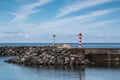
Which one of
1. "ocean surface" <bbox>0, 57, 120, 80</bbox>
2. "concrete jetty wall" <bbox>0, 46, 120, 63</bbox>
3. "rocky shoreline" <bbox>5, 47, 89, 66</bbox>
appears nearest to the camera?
"ocean surface" <bbox>0, 57, 120, 80</bbox>

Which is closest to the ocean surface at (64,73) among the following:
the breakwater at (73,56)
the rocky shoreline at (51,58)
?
the rocky shoreline at (51,58)

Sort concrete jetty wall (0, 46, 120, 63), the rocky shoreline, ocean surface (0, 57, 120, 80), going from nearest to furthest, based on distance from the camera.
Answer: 1. ocean surface (0, 57, 120, 80)
2. concrete jetty wall (0, 46, 120, 63)
3. the rocky shoreline

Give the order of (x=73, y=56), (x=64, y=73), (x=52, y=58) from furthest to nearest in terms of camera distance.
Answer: (x=52, y=58)
(x=73, y=56)
(x=64, y=73)

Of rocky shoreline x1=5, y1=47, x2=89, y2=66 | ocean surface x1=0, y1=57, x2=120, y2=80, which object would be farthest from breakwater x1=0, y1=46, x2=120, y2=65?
ocean surface x1=0, y1=57, x2=120, y2=80

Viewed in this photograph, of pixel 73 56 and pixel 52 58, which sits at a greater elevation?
pixel 73 56

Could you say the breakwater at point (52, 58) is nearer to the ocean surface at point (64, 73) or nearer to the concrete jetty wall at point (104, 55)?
the concrete jetty wall at point (104, 55)

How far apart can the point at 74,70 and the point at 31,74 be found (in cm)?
434

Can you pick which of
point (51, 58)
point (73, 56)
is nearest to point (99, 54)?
point (73, 56)

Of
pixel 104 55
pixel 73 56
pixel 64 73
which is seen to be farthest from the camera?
pixel 73 56

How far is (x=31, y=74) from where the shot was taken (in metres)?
32.7

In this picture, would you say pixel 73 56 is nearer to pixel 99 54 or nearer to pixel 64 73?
pixel 99 54

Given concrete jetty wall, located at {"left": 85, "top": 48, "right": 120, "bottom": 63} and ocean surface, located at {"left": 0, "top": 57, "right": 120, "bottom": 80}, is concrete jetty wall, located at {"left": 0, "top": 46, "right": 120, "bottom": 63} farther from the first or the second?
ocean surface, located at {"left": 0, "top": 57, "right": 120, "bottom": 80}

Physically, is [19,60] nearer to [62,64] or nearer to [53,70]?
[62,64]

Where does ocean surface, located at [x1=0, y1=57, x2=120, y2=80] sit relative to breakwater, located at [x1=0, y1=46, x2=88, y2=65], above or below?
below
